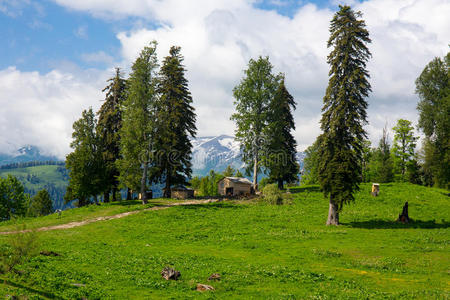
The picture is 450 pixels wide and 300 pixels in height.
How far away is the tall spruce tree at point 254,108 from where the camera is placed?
52.5 meters

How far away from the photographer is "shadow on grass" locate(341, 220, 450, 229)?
107 feet

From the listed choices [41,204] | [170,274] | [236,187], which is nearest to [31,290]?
[170,274]

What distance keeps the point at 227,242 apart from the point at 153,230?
8.73m

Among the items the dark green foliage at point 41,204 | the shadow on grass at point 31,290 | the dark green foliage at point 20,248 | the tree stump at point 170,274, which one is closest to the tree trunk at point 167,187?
the tree stump at point 170,274

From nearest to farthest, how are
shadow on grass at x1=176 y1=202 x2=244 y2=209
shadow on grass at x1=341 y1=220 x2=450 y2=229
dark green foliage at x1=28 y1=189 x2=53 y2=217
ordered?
shadow on grass at x1=341 y1=220 x2=450 y2=229 < shadow on grass at x1=176 y1=202 x2=244 y2=209 < dark green foliage at x1=28 y1=189 x2=53 y2=217

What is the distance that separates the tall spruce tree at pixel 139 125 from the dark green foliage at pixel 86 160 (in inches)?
284

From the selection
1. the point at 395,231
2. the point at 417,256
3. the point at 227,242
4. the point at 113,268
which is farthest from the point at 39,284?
the point at 395,231

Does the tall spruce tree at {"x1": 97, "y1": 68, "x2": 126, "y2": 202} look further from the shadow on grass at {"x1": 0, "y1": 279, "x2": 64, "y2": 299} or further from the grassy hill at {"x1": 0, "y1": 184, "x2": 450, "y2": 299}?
the shadow on grass at {"x1": 0, "y1": 279, "x2": 64, "y2": 299}

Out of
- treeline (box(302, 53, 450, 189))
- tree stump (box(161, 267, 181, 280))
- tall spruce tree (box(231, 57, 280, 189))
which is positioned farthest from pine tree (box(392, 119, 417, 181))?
tree stump (box(161, 267, 181, 280))

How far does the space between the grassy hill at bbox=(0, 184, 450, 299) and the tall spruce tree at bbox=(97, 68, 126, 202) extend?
12.2 meters

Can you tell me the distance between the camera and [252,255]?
22.4 metres

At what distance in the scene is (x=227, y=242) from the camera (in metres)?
26.7

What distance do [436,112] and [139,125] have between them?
162ft

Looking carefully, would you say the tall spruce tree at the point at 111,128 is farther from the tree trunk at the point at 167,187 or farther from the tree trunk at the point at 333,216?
the tree trunk at the point at 333,216
